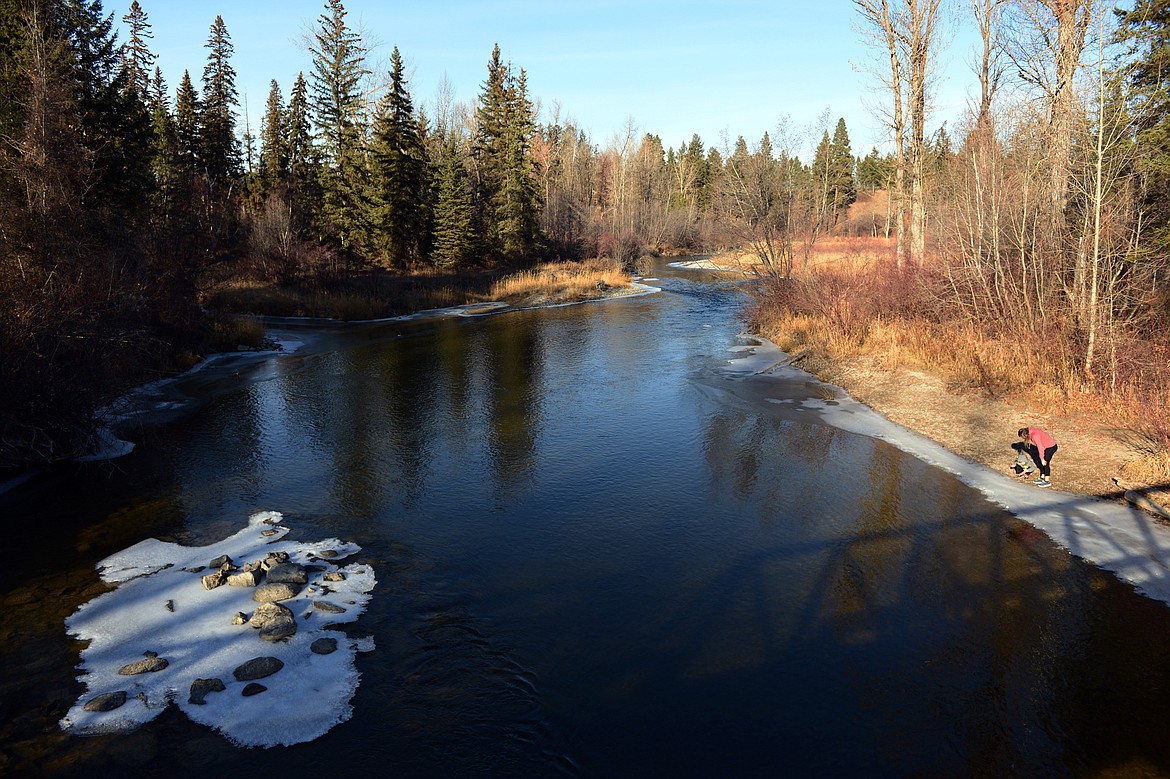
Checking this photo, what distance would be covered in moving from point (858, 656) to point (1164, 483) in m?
6.02

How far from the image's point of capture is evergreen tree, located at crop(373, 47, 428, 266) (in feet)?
122

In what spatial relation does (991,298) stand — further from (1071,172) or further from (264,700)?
(264,700)

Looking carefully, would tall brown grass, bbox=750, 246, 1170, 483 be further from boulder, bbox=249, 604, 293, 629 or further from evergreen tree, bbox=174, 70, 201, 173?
evergreen tree, bbox=174, 70, 201, 173

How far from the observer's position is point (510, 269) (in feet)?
139

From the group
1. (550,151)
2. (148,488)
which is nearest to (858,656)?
(148,488)

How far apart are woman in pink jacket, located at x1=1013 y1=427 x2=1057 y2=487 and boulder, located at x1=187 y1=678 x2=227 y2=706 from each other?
Answer: 10.6 m

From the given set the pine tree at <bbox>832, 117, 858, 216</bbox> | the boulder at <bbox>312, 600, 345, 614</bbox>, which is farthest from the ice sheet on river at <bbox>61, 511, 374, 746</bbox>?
the pine tree at <bbox>832, 117, 858, 216</bbox>

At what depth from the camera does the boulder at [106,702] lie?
17.9ft

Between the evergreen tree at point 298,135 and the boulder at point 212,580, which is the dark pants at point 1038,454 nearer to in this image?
the boulder at point 212,580

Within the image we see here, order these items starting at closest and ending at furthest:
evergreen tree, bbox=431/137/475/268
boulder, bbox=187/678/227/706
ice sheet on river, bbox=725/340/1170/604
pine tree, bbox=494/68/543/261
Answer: boulder, bbox=187/678/227/706 < ice sheet on river, bbox=725/340/1170/604 < evergreen tree, bbox=431/137/475/268 < pine tree, bbox=494/68/543/261

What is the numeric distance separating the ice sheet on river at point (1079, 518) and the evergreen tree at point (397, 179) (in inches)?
1199

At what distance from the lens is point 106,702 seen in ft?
18.1

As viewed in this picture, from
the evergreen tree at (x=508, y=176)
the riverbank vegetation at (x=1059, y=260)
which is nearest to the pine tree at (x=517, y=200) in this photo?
the evergreen tree at (x=508, y=176)

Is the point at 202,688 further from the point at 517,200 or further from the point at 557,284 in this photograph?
the point at 517,200
